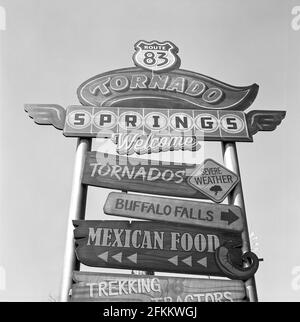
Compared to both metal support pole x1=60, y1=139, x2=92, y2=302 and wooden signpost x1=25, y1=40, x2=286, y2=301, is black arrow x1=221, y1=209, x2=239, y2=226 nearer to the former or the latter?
wooden signpost x1=25, y1=40, x2=286, y2=301

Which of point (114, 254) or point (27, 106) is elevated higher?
point (27, 106)

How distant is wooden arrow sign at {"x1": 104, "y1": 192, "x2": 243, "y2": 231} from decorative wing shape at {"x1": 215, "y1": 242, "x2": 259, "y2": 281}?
32 centimetres

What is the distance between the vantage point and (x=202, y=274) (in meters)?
5.55

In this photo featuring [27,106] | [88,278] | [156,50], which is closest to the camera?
[88,278]

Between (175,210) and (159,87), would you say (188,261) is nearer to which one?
(175,210)

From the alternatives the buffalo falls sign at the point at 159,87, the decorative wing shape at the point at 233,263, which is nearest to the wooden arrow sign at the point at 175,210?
the decorative wing shape at the point at 233,263

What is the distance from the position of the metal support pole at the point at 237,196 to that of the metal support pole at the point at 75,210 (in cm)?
193

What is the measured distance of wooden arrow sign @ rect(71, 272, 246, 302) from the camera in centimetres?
532

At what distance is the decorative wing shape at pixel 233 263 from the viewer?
556 centimetres

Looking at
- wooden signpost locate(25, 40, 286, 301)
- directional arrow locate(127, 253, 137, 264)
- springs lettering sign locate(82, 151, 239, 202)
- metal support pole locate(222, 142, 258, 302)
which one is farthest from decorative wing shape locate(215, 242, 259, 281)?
directional arrow locate(127, 253, 137, 264)
